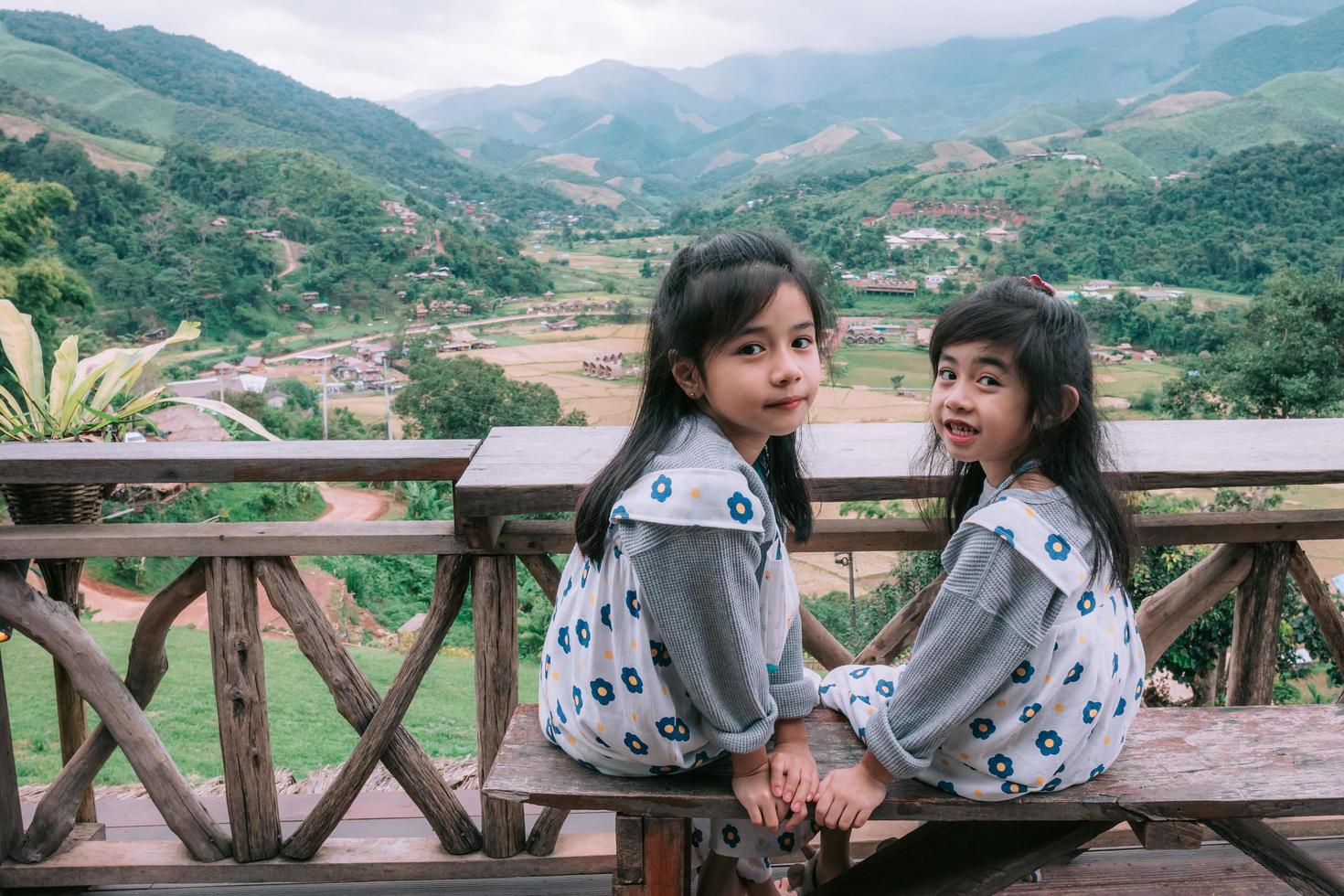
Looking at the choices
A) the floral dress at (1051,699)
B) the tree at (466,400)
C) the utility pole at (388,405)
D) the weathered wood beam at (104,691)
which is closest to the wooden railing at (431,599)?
the weathered wood beam at (104,691)

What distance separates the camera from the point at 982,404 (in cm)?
98

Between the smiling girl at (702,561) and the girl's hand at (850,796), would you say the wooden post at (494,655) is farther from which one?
the girl's hand at (850,796)

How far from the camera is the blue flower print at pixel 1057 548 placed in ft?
2.91

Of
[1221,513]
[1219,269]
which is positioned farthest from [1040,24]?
[1221,513]

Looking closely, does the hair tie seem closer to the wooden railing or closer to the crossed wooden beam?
the wooden railing

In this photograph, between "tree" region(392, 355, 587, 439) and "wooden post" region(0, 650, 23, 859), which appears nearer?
"wooden post" region(0, 650, 23, 859)

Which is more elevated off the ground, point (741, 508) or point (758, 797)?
point (741, 508)

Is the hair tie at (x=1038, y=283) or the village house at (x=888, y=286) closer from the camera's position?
the hair tie at (x=1038, y=283)

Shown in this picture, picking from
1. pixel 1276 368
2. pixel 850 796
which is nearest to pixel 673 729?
pixel 850 796

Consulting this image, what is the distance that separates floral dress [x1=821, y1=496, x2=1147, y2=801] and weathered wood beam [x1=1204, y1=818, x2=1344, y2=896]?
316 mm

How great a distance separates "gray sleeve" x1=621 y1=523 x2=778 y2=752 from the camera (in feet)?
2.82

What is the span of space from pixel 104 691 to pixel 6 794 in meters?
0.25

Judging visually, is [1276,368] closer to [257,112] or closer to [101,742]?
[101,742]

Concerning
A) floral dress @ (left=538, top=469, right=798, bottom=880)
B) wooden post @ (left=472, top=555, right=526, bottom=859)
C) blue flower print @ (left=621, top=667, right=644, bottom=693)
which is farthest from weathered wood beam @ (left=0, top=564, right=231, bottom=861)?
blue flower print @ (left=621, top=667, right=644, bottom=693)
